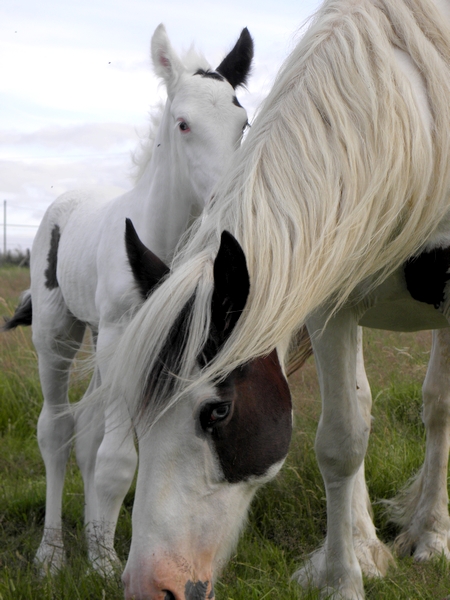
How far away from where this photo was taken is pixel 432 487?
3.44 meters

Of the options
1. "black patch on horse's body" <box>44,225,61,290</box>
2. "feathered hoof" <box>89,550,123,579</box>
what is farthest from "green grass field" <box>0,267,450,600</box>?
"black patch on horse's body" <box>44,225,61,290</box>

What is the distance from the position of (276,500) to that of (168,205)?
1.59 metres

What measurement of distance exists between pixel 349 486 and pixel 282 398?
1.02m

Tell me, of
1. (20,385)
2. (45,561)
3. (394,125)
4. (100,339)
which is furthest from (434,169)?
(20,385)

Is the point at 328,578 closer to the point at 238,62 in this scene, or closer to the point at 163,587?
the point at 163,587

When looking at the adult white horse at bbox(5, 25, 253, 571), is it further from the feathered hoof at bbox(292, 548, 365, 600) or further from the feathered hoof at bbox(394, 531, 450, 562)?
the feathered hoof at bbox(394, 531, 450, 562)

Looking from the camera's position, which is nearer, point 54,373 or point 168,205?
point 168,205

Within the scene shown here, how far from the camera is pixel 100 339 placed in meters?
3.27

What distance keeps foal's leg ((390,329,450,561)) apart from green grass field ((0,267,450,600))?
0.57ft

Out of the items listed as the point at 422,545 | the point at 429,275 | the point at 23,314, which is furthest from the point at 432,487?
the point at 23,314

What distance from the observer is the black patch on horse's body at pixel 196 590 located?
189 centimetres

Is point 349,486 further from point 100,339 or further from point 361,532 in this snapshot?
point 100,339

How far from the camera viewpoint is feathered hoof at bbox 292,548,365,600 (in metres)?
2.66

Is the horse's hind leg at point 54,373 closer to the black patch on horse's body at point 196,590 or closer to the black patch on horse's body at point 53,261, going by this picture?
the black patch on horse's body at point 53,261
